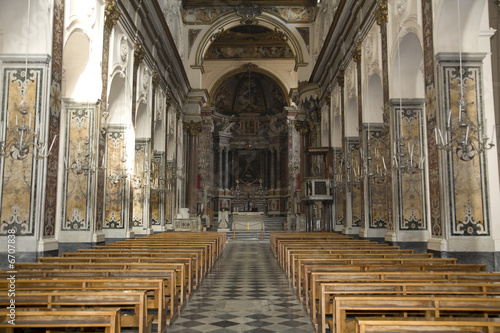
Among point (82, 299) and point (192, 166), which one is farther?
point (192, 166)

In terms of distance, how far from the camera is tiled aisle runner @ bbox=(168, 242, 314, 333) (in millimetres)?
5133

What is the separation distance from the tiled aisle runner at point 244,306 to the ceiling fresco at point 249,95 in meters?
24.1

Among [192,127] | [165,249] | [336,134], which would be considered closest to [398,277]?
[165,249]

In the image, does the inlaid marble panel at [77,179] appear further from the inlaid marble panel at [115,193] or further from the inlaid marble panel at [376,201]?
the inlaid marble panel at [376,201]

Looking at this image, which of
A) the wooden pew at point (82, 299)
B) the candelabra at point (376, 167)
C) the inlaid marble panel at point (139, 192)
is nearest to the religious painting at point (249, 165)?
the inlaid marble panel at point (139, 192)

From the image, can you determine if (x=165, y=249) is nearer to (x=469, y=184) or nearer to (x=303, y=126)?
(x=469, y=184)

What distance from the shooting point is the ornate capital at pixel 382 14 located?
1090cm

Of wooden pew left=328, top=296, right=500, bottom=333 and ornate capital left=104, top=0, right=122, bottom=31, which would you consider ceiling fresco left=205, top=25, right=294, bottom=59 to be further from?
wooden pew left=328, top=296, right=500, bottom=333

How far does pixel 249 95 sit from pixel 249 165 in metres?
5.42

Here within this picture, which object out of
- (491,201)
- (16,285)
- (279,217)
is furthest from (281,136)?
(16,285)

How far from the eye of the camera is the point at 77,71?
10.2m

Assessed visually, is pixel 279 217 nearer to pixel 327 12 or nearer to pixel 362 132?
pixel 327 12

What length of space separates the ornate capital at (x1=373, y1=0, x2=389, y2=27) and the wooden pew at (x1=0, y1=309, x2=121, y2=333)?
998cm

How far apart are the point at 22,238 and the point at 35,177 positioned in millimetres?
975
